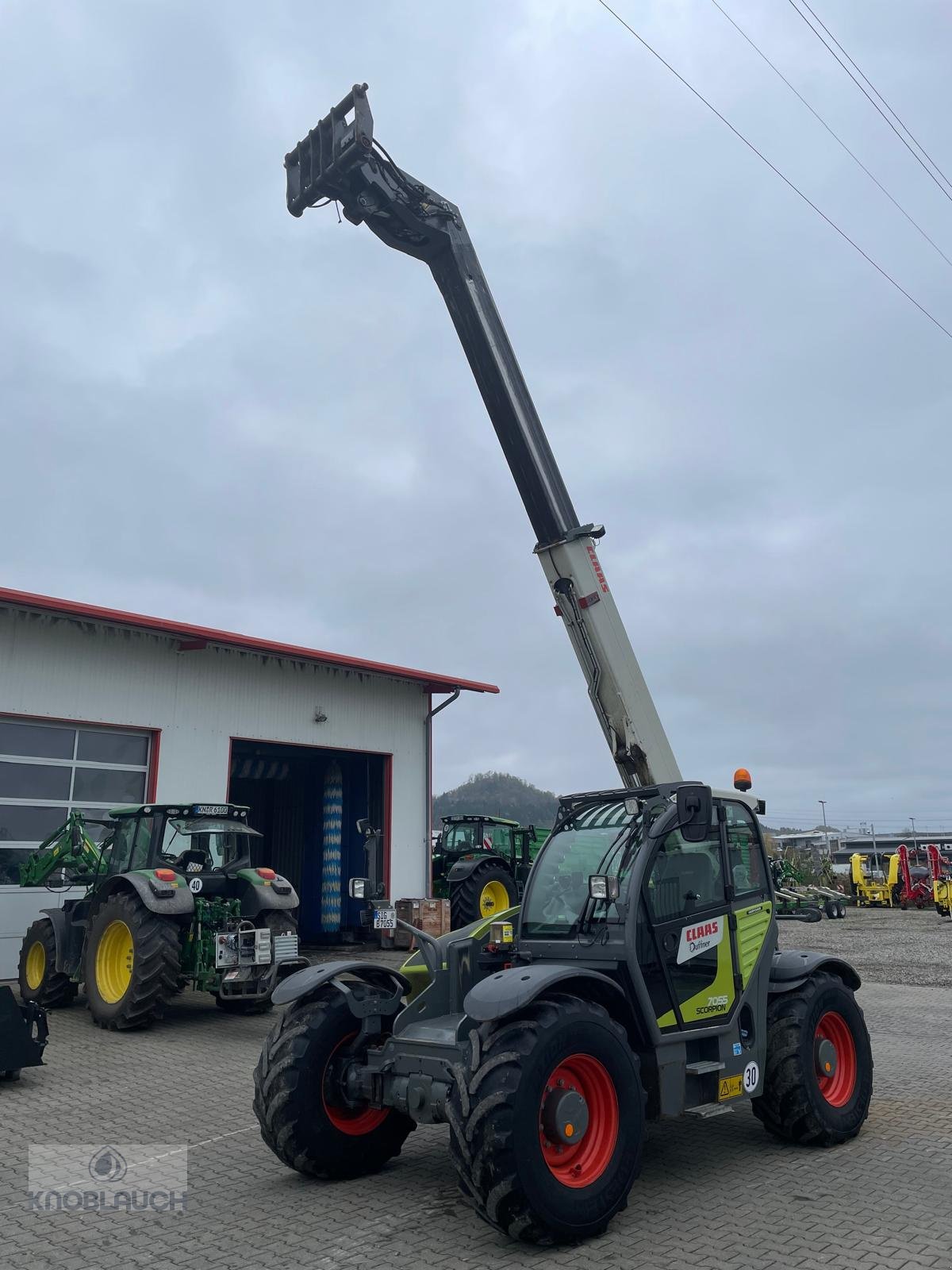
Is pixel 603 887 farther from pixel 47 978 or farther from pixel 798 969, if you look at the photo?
pixel 47 978

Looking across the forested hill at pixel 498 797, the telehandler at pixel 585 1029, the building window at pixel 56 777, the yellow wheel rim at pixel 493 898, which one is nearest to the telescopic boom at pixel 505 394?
the telehandler at pixel 585 1029

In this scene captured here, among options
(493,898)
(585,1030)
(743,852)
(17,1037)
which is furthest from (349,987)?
(493,898)

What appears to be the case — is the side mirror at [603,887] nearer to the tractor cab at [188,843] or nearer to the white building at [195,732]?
the tractor cab at [188,843]

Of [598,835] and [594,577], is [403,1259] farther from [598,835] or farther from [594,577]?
[594,577]

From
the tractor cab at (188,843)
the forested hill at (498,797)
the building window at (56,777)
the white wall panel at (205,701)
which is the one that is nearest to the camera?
the tractor cab at (188,843)

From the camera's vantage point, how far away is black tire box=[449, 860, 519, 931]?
15953mm

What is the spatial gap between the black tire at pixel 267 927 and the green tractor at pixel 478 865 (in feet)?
15.3

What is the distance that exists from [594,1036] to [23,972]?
29.2 feet

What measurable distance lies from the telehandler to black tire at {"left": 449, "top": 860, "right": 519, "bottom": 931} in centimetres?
1014

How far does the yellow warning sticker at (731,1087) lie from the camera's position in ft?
17.2

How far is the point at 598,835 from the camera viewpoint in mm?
5559

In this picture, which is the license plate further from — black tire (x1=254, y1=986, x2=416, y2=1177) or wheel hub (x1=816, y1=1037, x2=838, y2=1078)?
wheel hub (x1=816, y1=1037, x2=838, y2=1078)

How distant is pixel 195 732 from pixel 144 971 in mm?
5773

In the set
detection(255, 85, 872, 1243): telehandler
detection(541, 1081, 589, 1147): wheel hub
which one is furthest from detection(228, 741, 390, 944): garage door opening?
detection(541, 1081, 589, 1147): wheel hub
